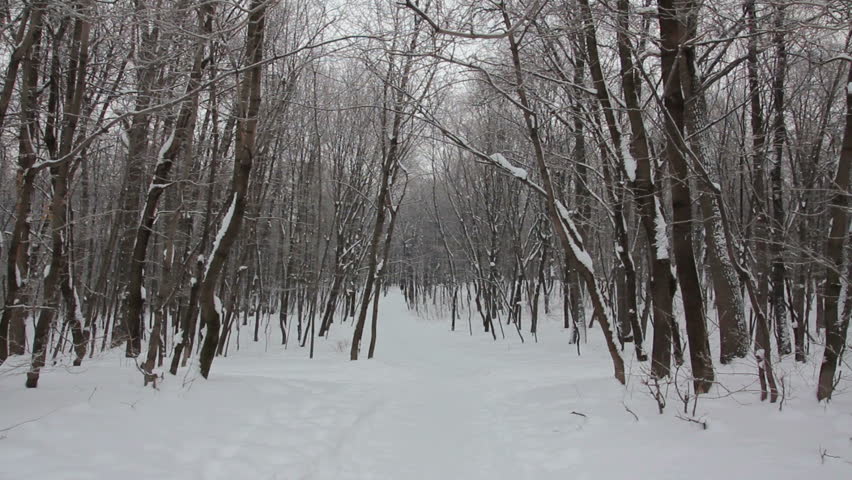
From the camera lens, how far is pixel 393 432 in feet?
17.9

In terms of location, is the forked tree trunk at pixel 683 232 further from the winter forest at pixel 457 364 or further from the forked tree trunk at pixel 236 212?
the forked tree trunk at pixel 236 212

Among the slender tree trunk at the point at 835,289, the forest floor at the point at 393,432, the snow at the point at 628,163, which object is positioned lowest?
the forest floor at the point at 393,432

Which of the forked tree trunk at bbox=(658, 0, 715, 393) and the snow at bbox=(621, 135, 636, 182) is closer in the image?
the forked tree trunk at bbox=(658, 0, 715, 393)

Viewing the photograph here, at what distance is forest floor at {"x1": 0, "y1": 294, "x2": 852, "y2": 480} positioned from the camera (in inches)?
133

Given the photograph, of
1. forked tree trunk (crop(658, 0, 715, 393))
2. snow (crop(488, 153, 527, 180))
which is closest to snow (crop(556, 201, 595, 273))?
snow (crop(488, 153, 527, 180))

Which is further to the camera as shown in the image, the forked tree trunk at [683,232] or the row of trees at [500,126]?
the forked tree trunk at [683,232]

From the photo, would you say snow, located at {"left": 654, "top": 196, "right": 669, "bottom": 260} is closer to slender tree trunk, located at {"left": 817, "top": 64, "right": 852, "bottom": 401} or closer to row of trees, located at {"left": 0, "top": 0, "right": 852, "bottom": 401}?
row of trees, located at {"left": 0, "top": 0, "right": 852, "bottom": 401}

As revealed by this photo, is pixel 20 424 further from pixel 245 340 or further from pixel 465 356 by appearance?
pixel 245 340

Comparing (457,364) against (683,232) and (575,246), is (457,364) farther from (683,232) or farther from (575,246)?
(683,232)

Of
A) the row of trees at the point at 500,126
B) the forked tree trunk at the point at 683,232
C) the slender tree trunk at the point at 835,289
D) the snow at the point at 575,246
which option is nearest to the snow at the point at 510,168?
the row of trees at the point at 500,126

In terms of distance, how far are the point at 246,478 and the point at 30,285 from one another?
706 centimetres

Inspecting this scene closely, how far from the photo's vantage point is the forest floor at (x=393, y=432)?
11.1 feet

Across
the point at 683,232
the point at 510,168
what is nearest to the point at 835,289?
the point at 683,232

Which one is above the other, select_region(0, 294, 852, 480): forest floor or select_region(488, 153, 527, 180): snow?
select_region(488, 153, 527, 180): snow
